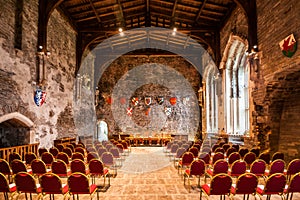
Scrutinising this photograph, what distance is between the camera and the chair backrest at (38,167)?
19.6ft

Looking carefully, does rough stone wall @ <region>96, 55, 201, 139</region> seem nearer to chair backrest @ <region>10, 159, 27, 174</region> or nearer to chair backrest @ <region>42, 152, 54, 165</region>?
chair backrest @ <region>42, 152, 54, 165</region>

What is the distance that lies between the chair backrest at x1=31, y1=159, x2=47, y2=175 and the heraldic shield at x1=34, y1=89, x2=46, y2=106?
4.88 meters

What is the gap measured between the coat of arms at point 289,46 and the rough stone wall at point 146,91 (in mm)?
14097

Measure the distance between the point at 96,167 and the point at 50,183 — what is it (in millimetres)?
1773

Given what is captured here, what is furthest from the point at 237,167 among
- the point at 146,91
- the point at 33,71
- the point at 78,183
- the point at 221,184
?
the point at 146,91

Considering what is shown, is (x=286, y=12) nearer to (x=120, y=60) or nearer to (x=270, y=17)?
(x=270, y=17)

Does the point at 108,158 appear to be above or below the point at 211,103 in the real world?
below

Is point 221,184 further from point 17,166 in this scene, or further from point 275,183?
point 17,166

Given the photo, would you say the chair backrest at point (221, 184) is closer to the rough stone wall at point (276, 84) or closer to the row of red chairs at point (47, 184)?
the row of red chairs at point (47, 184)

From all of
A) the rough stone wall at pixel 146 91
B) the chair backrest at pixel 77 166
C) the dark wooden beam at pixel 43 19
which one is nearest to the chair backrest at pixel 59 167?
the chair backrest at pixel 77 166

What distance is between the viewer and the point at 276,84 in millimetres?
9406

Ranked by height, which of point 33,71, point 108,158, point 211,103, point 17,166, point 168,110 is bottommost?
point 108,158

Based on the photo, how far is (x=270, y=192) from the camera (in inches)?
184

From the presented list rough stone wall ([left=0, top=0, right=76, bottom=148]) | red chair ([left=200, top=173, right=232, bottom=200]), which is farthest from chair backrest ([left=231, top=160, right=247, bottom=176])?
rough stone wall ([left=0, top=0, right=76, bottom=148])
